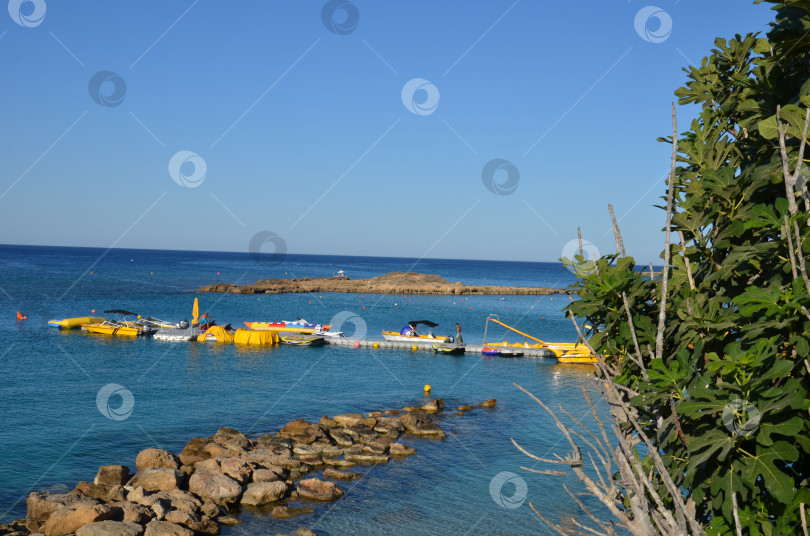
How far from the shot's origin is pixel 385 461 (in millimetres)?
21531

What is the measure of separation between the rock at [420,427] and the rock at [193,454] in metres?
8.66

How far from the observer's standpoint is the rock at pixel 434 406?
29.0 metres

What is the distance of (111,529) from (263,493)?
15.0 feet

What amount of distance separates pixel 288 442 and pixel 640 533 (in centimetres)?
1962

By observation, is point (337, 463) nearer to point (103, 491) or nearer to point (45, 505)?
point (103, 491)

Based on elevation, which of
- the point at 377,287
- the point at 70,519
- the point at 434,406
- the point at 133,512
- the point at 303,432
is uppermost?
the point at 377,287

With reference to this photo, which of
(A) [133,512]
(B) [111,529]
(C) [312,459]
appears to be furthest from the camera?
(C) [312,459]

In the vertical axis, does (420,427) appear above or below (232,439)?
above

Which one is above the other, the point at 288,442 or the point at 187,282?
the point at 187,282

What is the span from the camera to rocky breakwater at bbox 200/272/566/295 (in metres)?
99.9

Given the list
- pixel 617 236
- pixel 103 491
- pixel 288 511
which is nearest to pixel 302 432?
pixel 288 511

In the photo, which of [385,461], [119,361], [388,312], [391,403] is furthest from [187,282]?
[385,461]

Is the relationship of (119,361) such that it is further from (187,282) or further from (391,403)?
(187,282)

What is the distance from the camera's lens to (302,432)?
75.8 ft
